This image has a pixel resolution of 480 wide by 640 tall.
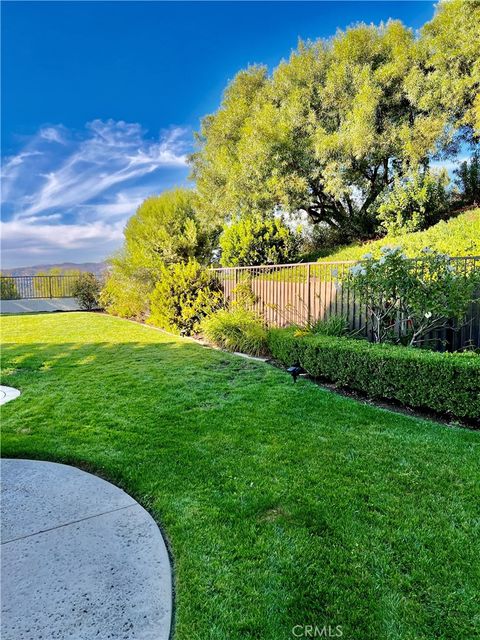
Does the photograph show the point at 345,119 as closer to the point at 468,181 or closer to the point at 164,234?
the point at 468,181

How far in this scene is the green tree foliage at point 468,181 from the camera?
13617 mm

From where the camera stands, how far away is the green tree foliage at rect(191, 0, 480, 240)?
1175cm

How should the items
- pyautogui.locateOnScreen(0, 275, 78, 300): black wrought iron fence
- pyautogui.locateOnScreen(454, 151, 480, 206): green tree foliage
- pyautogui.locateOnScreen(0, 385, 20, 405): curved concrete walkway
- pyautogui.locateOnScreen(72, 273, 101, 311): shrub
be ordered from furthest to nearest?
pyautogui.locateOnScreen(0, 275, 78, 300): black wrought iron fence
pyautogui.locateOnScreen(72, 273, 101, 311): shrub
pyautogui.locateOnScreen(454, 151, 480, 206): green tree foliage
pyautogui.locateOnScreen(0, 385, 20, 405): curved concrete walkway

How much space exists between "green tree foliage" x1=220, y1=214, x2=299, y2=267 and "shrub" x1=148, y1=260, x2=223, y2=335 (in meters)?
1.67

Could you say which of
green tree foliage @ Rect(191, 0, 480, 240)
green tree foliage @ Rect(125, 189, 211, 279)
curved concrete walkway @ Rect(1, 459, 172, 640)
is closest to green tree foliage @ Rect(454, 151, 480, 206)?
green tree foliage @ Rect(191, 0, 480, 240)

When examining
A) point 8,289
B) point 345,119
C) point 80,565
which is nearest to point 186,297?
point 80,565

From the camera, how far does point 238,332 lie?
24.6 feet

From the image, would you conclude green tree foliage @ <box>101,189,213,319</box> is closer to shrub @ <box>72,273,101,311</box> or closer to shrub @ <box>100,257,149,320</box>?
shrub @ <box>100,257,149,320</box>

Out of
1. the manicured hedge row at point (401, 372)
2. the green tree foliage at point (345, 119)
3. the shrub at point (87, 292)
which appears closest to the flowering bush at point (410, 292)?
the manicured hedge row at point (401, 372)

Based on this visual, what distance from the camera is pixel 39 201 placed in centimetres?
806

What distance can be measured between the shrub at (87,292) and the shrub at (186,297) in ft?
23.6

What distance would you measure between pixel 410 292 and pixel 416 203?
949 cm

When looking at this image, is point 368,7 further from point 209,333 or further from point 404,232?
point 209,333

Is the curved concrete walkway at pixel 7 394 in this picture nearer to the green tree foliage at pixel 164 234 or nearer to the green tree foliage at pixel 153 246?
the green tree foliage at pixel 153 246
